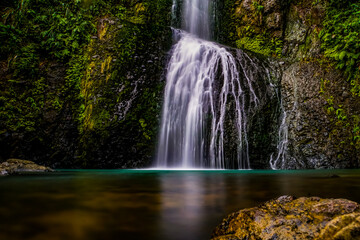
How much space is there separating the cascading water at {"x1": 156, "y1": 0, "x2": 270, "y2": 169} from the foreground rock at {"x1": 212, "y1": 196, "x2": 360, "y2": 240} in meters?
6.66

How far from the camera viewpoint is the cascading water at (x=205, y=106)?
8.45 metres

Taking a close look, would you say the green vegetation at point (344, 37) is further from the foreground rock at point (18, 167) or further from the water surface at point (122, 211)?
the foreground rock at point (18, 167)

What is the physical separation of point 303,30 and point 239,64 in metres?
3.82

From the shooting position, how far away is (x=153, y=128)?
29.1 ft

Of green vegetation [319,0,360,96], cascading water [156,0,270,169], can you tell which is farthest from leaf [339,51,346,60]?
cascading water [156,0,270,169]

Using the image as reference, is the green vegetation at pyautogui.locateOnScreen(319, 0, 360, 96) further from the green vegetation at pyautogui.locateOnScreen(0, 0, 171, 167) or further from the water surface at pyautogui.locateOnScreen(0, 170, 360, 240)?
the water surface at pyautogui.locateOnScreen(0, 170, 360, 240)

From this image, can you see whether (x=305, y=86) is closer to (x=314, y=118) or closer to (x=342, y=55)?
(x=314, y=118)

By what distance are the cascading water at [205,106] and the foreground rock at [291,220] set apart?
21.8 ft

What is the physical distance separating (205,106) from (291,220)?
7.42 metres

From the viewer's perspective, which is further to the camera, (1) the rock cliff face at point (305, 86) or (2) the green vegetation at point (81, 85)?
(2) the green vegetation at point (81, 85)

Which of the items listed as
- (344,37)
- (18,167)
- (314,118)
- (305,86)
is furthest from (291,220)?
(344,37)

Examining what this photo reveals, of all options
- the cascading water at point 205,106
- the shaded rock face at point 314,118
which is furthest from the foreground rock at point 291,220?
the shaded rock face at point 314,118

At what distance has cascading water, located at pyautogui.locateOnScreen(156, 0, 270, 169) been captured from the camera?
332 inches

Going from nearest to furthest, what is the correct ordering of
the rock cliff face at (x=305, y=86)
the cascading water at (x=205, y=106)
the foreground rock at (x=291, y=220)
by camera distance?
the foreground rock at (x=291, y=220) → the cascading water at (x=205, y=106) → the rock cliff face at (x=305, y=86)
